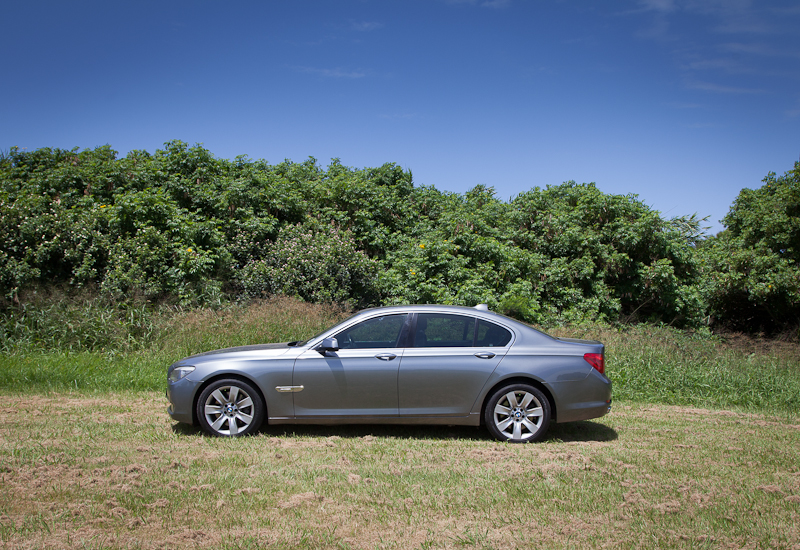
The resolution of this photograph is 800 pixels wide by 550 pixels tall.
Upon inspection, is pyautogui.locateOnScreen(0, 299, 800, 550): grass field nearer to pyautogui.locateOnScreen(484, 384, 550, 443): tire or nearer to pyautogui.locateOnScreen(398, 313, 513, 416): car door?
pyautogui.locateOnScreen(484, 384, 550, 443): tire

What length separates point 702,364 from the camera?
424 inches

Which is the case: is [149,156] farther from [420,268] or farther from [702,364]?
[702,364]

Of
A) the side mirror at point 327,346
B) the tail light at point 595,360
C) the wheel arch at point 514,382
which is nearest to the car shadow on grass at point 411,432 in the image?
the wheel arch at point 514,382

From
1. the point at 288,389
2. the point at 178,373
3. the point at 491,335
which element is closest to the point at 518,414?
the point at 491,335

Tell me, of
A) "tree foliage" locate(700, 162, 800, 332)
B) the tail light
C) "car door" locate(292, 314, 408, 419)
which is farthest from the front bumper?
"tree foliage" locate(700, 162, 800, 332)

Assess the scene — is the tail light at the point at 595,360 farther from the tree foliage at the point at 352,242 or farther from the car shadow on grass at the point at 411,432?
the tree foliage at the point at 352,242

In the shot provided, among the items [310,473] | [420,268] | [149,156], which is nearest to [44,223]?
[149,156]

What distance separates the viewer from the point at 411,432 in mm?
7070

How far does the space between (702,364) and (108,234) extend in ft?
45.6

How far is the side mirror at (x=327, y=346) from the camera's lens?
6.59 m

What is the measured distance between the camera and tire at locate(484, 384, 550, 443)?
6527 mm

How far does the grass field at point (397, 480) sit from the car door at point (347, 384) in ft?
1.11

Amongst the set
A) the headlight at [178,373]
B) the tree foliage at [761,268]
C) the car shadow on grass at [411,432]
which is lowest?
the car shadow on grass at [411,432]

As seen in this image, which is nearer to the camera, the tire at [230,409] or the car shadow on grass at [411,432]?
the tire at [230,409]
